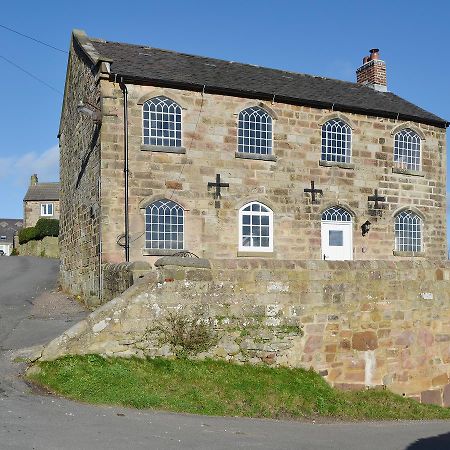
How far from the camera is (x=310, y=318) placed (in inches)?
495

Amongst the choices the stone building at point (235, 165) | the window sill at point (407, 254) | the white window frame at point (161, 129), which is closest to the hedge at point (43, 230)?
the stone building at point (235, 165)

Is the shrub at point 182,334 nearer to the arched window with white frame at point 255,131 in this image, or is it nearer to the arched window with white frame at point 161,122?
the arched window with white frame at point 161,122

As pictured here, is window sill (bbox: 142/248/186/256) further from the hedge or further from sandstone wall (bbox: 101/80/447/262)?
the hedge

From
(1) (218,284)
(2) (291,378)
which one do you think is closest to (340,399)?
(2) (291,378)

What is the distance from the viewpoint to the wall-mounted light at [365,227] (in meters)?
20.6

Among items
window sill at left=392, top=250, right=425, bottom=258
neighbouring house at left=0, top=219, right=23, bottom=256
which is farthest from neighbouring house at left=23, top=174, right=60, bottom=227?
window sill at left=392, top=250, right=425, bottom=258

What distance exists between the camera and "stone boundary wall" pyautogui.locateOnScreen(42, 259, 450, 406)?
35.8 feet

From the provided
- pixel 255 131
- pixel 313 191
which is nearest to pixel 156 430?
pixel 255 131

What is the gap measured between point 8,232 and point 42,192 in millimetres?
32254

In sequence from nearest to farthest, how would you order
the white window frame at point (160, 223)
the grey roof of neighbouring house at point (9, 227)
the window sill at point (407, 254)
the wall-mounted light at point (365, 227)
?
the white window frame at point (160, 223)
the wall-mounted light at point (365, 227)
the window sill at point (407, 254)
the grey roof of neighbouring house at point (9, 227)

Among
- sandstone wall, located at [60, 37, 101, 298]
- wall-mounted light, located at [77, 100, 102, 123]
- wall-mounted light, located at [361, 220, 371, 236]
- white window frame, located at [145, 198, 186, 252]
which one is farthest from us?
wall-mounted light, located at [361, 220, 371, 236]

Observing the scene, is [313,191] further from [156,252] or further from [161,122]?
[156,252]

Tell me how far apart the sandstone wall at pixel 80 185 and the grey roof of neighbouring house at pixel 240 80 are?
3.54ft

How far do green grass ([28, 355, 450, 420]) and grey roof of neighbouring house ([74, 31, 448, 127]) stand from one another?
10084mm
